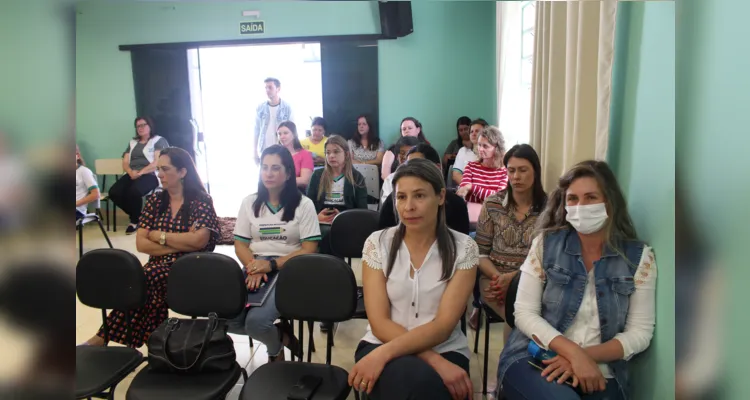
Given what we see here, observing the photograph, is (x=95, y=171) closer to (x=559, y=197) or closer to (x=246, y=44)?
(x=246, y=44)

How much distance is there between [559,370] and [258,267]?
5.09 feet

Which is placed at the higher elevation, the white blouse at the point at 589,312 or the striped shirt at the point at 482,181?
the striped shirt at the point at 482,181

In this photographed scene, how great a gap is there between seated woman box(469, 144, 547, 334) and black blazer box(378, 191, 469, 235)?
142 mm

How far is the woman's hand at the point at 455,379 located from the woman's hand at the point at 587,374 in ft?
1.21

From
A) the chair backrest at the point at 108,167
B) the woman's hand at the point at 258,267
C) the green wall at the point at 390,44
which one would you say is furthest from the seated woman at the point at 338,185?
the chair backrest at the point at 108,167

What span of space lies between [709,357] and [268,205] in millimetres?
2504

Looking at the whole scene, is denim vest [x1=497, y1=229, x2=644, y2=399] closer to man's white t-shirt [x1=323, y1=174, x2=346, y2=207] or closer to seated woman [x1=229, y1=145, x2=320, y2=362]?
seated woman [x1=229, y1=145, x2=320, y2=362]

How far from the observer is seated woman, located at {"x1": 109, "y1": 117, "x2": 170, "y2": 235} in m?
5.91

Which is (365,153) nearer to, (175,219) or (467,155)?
(467,155)

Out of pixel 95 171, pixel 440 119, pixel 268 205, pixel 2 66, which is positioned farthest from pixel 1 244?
pixel 95 171

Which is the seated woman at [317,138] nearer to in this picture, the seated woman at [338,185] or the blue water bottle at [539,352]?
the seated woman at [338,185]

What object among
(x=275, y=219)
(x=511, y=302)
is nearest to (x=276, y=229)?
(x=275, y=219)

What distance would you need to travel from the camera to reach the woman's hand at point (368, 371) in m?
1.70

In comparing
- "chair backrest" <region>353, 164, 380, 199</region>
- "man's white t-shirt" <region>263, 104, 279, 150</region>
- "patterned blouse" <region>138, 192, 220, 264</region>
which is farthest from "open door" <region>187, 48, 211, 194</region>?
"patterned blouse" <region>138, 192, 220, 264</region>
